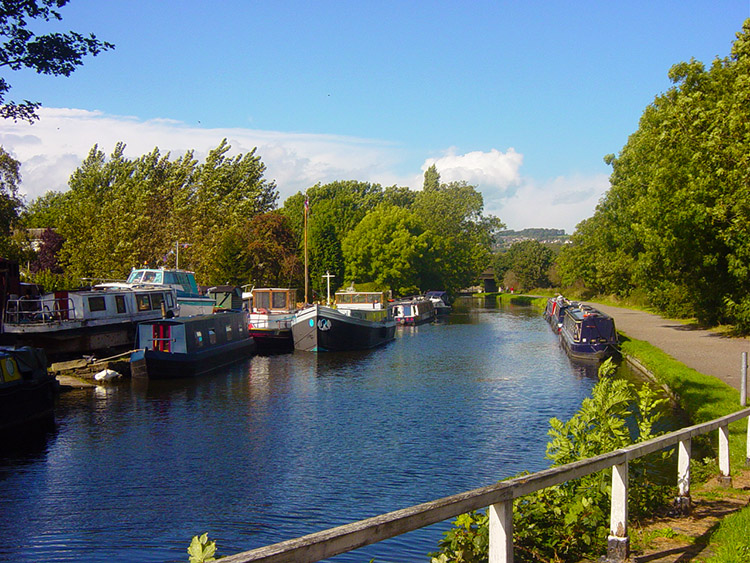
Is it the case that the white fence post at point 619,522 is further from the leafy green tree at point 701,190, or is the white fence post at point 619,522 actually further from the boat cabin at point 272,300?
the boat cabin at point 272,300

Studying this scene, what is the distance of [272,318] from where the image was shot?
45.0 meters

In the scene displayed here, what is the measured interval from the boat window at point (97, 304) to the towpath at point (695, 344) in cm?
2560

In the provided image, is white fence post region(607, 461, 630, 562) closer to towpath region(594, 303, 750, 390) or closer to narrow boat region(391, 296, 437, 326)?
towpath region(594, 303, 750, 390)

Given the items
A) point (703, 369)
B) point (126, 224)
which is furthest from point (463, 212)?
point (703, 369)

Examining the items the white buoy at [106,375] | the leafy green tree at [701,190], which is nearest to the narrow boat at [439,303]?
the leafy green tree at [701,190]

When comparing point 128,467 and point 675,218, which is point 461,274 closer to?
point 675,218

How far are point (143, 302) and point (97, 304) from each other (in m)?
3.70

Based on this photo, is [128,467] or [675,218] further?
[675,218]

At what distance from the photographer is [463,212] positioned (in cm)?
11312

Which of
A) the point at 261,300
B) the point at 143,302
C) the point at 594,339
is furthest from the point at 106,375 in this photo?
the point at 594,339

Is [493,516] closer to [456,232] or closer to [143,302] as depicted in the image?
[143,302]

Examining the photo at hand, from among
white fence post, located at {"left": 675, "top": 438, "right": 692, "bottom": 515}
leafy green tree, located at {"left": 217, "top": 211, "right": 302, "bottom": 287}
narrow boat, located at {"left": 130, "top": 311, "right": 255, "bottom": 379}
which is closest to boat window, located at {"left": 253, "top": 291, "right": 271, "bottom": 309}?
narrow boat, located at {"left": 130, "top": 311, "right": 255, "bottom": 379}

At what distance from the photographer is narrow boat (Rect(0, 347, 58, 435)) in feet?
66.1

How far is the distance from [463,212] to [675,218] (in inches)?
3141
